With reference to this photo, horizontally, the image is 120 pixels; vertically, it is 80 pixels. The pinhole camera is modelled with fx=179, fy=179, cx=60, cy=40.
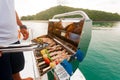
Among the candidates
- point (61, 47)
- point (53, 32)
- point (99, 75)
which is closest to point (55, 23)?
point (53, 32)

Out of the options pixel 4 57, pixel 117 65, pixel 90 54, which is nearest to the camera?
pixel 4 57

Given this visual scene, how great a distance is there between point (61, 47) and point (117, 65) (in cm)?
407

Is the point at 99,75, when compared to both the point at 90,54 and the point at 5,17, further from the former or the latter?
the point at 5,17

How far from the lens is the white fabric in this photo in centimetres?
97

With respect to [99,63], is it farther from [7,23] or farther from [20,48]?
[20,48]

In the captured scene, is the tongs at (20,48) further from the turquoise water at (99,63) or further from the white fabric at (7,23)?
the turquoise water at (99,63)

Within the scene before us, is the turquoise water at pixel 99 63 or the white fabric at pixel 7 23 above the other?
the white fabric at pixel 7 23

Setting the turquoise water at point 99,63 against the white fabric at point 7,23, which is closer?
the white fabric at point 7,23

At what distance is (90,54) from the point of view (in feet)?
26.0

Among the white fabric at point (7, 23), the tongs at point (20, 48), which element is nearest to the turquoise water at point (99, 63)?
the white fabric at point (7, 23)

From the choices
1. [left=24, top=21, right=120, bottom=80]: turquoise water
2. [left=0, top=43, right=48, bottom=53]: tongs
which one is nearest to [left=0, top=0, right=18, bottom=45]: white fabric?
[left=0, top=43, right=48, bottom=53]: tongs

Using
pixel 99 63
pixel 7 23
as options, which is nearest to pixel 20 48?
pixel 7 23

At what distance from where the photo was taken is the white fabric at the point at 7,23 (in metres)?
0.97

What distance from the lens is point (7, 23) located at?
990 millimetres
